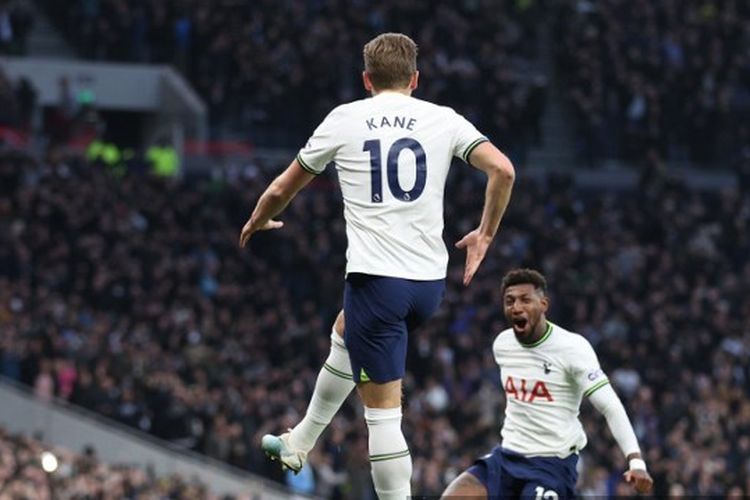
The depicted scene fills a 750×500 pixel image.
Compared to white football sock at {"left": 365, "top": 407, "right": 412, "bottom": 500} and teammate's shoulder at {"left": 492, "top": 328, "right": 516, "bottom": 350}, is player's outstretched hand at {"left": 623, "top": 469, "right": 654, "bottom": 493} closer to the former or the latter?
white football sock at {"left": 365, "top": 407, "right": 412, "bottom": 500}

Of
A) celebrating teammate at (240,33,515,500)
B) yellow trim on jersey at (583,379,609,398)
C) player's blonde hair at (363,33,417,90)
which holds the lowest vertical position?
yellow trim on jersey at (583,379,609,398)

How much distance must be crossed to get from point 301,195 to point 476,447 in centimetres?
702

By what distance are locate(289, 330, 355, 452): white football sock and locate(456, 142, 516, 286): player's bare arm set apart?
104 cm

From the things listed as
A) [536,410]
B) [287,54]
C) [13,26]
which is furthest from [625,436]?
[13,26]

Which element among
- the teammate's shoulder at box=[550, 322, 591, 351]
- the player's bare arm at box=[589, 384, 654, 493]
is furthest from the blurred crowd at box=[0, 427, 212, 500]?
the player's bare arm at box=[589, 384, 654, 493]

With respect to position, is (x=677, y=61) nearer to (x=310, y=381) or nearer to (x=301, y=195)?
(x=301, y=195)

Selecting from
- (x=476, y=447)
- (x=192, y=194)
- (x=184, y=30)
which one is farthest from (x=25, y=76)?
(x=476, y=447)

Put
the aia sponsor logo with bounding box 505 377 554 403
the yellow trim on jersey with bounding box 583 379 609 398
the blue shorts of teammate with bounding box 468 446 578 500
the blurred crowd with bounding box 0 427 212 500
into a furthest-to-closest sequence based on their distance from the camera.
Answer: the blurred crowd with bounding box 0 427 212 500
the aia sponsor logo with bounding box 505 377 554 403
the blue shorts of teammate with bounding box 468 446 578 500
the yellow trim on jersey with bounding box 583 379 609 398

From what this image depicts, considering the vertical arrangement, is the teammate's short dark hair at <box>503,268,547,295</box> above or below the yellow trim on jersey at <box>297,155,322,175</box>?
below

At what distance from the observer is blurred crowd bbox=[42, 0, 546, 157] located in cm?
A: 3173

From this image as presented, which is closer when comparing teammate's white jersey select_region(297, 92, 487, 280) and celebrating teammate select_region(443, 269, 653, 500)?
teammate's white jersey select_region(297, 92, 487, 280)

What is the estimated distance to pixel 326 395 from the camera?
9.17m

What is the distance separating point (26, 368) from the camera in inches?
877

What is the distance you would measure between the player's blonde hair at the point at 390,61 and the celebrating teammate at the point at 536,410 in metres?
2.44
